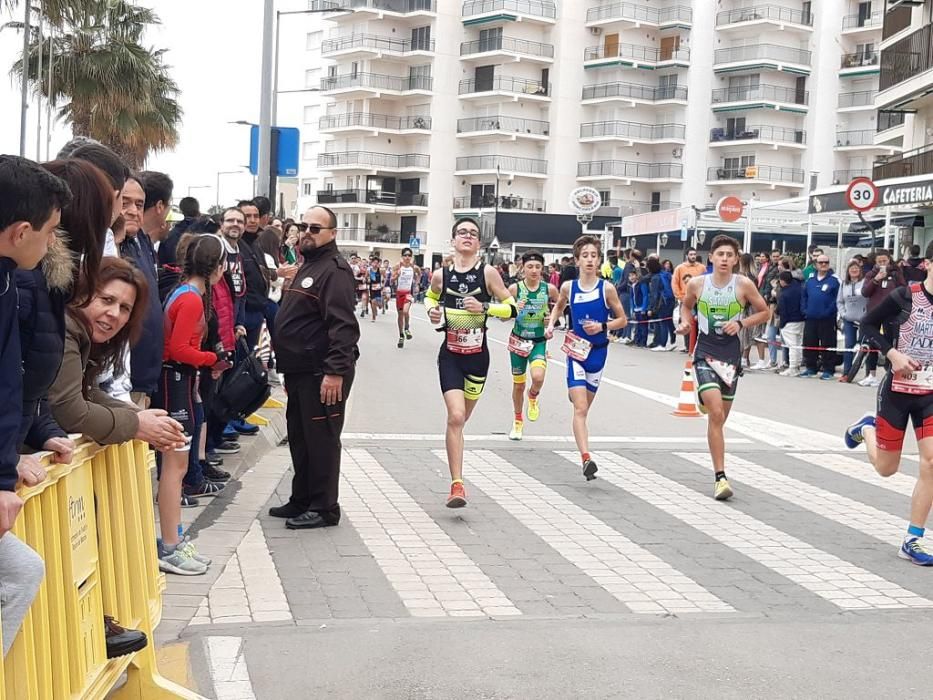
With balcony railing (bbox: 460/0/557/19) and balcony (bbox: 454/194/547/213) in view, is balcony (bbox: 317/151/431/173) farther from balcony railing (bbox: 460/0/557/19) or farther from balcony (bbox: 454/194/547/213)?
balcony railing (bbox: 460/0/557/19)

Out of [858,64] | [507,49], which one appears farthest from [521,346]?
[858,64]

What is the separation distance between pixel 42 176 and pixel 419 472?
7024 millimetres

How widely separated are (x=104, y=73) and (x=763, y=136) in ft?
180

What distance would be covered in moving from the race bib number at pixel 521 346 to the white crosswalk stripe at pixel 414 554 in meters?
3.05

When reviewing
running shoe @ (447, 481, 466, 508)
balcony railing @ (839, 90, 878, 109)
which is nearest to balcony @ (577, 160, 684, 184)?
balcony railing @ (839, 90, 878, 109)

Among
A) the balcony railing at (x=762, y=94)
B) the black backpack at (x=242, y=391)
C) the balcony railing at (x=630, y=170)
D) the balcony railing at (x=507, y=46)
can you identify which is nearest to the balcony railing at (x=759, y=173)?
the balcony railing at (x=630, y=170)

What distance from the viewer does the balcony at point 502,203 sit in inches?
3103

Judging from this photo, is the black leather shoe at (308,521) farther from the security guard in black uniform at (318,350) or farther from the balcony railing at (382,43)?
the balcony railing at (382,43)

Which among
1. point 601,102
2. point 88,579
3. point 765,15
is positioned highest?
point 765,15

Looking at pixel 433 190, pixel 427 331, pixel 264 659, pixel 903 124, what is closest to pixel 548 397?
pixel 264 659

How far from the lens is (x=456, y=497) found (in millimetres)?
8484

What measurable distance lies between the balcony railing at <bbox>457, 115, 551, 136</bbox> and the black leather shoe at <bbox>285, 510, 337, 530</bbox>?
2831 inches

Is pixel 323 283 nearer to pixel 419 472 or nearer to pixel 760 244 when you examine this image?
pixel 419 472

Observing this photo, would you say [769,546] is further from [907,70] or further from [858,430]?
[907,70]
